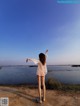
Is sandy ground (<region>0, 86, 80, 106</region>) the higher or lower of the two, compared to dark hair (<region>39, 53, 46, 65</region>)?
lower

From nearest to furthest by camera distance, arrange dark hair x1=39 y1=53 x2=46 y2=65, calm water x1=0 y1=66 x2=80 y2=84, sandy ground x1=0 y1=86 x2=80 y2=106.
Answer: dark hair x1=39 y1=53 x2=46 y2=65 < sandy ground x1=0 y1=86 x2=80 y2=106 < calm water x1=0 y1=66 x2=80 y2=84

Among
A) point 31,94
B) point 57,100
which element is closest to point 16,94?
point 31,94

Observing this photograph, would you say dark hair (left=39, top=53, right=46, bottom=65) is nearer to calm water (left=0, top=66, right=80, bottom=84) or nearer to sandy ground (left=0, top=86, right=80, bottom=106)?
sandy ground (left=0, top=86, right=80, bottom=106)

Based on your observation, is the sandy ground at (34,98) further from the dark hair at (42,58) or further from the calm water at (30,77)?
the calm water at (30,77)

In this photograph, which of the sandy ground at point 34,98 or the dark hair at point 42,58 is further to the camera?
the sandy ground at point 34,98

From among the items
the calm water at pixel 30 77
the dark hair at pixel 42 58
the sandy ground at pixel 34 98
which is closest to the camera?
the dark hair at pixel 42 58

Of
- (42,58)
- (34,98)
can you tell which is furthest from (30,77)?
(42,58)

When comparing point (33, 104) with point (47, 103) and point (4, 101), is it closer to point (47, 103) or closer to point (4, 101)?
point (47, 103)

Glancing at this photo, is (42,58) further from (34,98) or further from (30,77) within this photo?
(30,77)

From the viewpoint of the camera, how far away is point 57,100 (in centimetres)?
757

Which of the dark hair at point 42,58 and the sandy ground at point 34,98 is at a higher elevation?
the dark hair at point 42,58

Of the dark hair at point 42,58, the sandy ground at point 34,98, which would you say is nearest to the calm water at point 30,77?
the sandy ground at point 34,98

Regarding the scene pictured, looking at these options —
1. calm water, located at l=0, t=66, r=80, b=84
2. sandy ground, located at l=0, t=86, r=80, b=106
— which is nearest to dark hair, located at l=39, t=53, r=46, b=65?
sandy ground, located at l=0, t=86, r=80, b=106

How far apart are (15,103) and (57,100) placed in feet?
5.43
